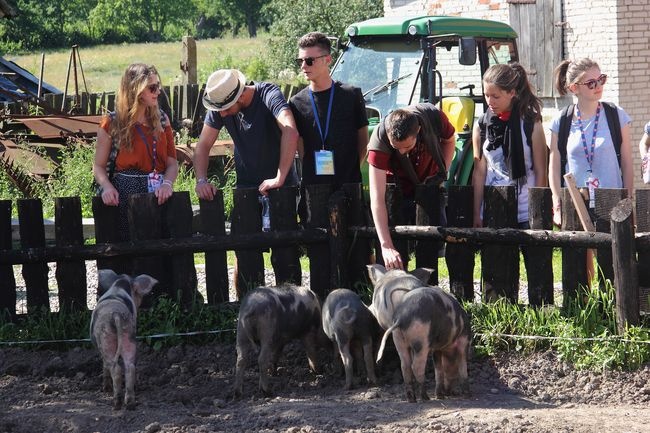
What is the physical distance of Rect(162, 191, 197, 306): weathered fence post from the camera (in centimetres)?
711

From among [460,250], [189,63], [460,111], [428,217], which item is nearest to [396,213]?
[428,217]

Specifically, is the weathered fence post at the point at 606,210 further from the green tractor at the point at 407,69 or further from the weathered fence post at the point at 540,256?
the green tractor at the point at 407,69

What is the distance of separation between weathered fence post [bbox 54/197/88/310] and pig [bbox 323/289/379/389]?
1989mm

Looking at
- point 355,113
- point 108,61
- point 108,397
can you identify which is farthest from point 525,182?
point 108,61

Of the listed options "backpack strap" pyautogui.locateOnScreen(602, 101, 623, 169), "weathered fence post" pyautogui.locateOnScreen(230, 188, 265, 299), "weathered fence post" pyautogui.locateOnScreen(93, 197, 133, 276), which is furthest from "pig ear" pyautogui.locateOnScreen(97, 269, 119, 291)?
"backpack strap" pyautogui.locateOnScreen(602, 101, 623, 169)

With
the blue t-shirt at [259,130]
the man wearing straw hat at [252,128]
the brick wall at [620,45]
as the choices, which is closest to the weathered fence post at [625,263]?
the man wearing straw hat at [252,128]

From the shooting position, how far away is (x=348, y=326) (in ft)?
19.5

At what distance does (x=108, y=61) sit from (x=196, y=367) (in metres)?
45.7

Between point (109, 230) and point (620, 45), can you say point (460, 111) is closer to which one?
point (109, 230)

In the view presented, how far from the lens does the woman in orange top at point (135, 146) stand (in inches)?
266

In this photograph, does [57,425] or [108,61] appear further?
[108,61]

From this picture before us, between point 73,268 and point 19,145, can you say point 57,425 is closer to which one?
point 73,268

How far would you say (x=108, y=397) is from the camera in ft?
19.9

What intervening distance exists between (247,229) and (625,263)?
2584 millimetres
